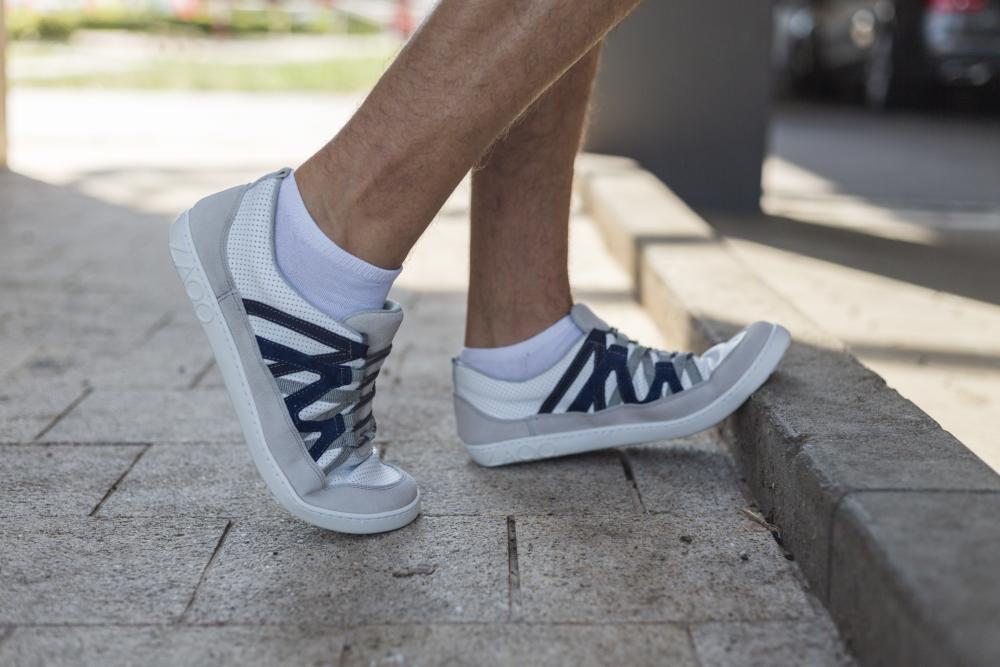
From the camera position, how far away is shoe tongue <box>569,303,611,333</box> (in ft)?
6.26

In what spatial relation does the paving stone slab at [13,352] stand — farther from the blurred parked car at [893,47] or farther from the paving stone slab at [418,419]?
the blurred parked car at [893,47]

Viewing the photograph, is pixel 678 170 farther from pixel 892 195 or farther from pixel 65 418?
pixel 65 418

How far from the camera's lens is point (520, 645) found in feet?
4.37

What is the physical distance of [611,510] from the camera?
1.73 meters

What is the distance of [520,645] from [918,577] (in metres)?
0.42

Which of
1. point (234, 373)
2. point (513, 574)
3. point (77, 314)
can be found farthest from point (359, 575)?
point (77, 314)

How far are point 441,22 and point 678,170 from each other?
3.63 meters

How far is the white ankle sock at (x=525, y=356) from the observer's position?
1.88 metres

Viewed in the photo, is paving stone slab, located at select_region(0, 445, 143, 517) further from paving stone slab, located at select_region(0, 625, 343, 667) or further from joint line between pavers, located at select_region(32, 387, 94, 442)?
paving stone slab, located at select_region(0, 625, 343, 667)

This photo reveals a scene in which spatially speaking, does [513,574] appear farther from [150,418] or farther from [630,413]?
[150,418]

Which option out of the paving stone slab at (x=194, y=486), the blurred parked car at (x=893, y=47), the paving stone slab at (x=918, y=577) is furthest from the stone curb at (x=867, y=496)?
the blurred parked car at (x=893, y=47)

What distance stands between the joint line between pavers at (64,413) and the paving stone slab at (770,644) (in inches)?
47.2

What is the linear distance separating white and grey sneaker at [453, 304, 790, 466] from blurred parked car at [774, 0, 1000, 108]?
582 cm

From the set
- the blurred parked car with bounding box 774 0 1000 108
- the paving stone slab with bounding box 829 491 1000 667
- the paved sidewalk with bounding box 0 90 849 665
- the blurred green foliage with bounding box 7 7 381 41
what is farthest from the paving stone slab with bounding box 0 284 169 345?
the blurred green foliage with bounding box 7 7 381 41
